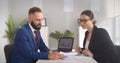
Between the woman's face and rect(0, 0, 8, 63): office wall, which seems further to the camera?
rect(0, 0, 8, 63): office wall

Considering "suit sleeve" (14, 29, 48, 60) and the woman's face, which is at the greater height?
the woman's face

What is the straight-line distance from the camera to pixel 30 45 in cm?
257

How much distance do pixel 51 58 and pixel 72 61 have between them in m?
0.25

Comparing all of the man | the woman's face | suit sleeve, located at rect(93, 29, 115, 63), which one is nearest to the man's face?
the man

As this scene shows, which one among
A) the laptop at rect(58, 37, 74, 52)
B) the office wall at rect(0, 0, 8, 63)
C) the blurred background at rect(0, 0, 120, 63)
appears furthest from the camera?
the blurred background at rect(0, 0, 120, 63)

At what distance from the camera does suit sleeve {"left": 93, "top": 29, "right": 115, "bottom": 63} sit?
2654 mm

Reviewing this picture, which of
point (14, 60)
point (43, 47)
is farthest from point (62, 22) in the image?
point (14, 60)

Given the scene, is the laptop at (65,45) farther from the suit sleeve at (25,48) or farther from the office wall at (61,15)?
the office wall at (61,15)

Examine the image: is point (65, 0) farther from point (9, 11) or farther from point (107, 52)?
point (107, 52)

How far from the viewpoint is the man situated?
242 cm

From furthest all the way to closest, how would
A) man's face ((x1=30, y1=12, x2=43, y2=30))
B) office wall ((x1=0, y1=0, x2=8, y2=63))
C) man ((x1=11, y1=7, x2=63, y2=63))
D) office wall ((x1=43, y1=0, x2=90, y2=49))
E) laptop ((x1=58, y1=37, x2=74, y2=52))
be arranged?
office wall ((x1=43, y1=0, x2=90, y2=49)), office wall ((x1=0, y1=0, x2=8, y2=63)), laptop ((x1=58, y1=37, x2=74, y2=52)), man's face ((x1=30, y1=12, x2=43, y2=30)), man ((x1=11, y1=7, x2=63, y2=63))

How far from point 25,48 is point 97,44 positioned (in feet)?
2.92

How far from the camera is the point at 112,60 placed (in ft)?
8.73

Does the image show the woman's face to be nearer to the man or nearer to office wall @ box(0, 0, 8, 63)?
the man
